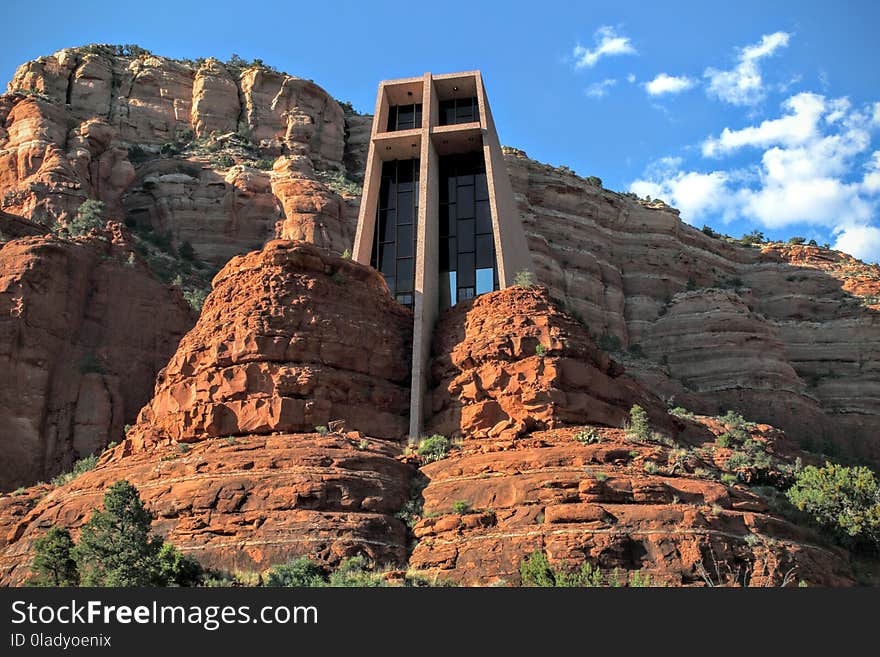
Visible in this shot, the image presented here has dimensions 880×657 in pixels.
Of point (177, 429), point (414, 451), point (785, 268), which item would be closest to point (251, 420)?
point (177, 429)

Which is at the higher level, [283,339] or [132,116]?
[132,116]

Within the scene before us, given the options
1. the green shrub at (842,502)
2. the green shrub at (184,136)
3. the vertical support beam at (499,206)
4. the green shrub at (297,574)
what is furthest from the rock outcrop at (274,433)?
the green shrub at (184,136)

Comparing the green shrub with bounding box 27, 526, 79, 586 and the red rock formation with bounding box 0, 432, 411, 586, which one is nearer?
the green shrub with bounding box 27, 526, 79, 586

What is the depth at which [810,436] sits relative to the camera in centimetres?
5281

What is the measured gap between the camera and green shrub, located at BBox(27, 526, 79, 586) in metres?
25.1

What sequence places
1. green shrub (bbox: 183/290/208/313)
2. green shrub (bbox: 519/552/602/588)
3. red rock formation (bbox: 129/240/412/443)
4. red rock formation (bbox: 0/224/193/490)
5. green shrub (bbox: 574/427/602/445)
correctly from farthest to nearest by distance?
green shrub (bbox: 183/290/208/313) → red rock formation (bbox: 0/224/193/490) → red rock formation (bbox: 129/240/412/443) → green shrub (bbox: 574/427/602/445) → green shrub (bbox: 519/552/602/588)

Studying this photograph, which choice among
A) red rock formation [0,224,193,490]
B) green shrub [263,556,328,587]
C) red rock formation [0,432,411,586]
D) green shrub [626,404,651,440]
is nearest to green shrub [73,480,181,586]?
red rock formation [0,432,411,586]

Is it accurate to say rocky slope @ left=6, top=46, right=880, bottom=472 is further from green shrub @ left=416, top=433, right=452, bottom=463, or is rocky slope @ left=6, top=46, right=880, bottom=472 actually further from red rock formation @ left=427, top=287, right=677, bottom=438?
green shrub @ left=416, top=433, right=452, bottom=463

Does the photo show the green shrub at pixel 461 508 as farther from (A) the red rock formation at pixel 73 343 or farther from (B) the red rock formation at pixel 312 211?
(B) the red rock formation at pixel 312 211

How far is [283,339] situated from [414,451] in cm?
498

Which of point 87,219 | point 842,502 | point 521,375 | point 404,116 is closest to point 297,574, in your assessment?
point 521,375

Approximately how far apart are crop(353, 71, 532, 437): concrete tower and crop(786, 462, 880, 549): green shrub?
12756 millimetres

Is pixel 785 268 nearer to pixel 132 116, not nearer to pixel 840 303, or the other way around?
pixel 840 303

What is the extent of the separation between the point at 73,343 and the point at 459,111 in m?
17.0
